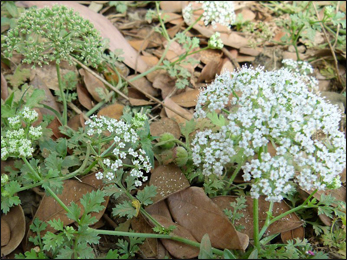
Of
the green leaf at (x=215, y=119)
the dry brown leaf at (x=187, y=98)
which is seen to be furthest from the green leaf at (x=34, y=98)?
the green leaf at (x=215, y=119)

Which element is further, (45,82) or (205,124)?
(45,82)

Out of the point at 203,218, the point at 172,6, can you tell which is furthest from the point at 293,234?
the point at 172,6

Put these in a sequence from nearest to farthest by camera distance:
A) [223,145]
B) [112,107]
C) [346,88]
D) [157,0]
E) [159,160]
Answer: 1. [223,145]
2. [159,160]
3. [112,107]
4. [346,88]
5. [157,0]

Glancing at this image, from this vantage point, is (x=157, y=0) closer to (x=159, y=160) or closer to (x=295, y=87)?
(x=159, y=160)

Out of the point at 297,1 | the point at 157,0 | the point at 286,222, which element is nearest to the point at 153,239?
the point at 286,222

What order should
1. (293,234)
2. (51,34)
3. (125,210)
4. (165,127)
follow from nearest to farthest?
1. (125,210)
2. (293,234)
3. (51,34)
4. (165,127)

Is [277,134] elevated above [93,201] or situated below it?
Result: above

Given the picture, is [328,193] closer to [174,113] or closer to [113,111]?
[174,113]
